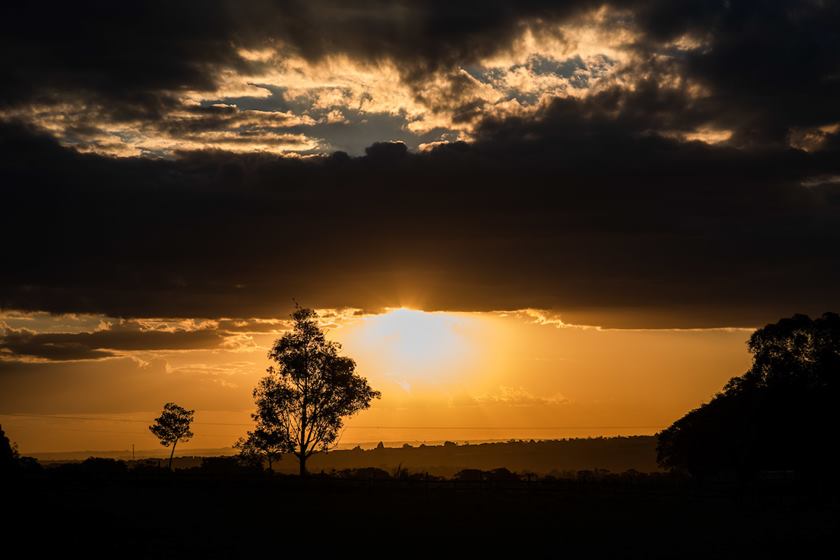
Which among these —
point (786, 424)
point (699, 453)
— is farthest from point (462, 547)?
point (699, 453)

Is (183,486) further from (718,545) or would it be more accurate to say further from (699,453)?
(699,453)

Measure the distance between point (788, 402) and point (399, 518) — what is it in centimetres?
4388

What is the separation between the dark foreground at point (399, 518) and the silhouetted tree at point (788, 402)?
18.4 ft

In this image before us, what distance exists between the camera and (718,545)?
49031mm

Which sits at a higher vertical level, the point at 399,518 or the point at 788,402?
the point at 788,402

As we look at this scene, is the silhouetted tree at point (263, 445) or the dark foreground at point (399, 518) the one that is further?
the silhouetted tree at point (263, 445)

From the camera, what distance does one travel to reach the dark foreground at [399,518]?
4253 centimetres

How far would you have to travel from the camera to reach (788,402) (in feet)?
276

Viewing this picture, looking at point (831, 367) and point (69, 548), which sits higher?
point (831, 367)

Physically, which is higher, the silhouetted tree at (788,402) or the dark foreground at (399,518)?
the silhouetted tree at (788,402)

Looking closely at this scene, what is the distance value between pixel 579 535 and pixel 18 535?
28.5 m

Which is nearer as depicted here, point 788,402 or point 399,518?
point 399,518

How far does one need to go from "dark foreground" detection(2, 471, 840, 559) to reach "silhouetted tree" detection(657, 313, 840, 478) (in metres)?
5.62

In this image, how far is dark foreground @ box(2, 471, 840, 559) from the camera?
42531 mm
